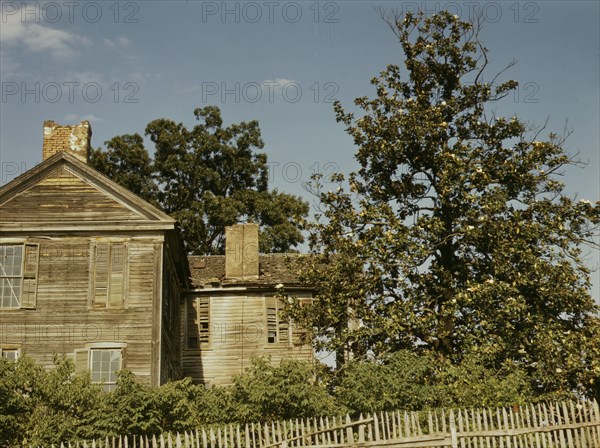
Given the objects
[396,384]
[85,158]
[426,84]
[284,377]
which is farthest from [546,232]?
[85,158]

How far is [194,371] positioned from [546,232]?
575 inches

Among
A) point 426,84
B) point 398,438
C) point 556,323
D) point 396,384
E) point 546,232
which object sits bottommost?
point 398,438

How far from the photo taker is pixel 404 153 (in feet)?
90.9

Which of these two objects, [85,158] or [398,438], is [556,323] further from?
[85,158]

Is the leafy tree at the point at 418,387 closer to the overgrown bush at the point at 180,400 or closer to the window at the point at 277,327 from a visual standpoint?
the overgrown bush at the point at 180,400

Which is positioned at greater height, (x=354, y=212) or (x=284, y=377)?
(x=354, y=212)

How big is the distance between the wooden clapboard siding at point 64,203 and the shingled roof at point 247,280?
7.29 m

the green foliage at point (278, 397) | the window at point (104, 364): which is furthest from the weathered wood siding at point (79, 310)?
the green foliage at point (278, 397)

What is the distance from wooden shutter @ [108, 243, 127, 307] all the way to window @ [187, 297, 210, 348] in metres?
7.98

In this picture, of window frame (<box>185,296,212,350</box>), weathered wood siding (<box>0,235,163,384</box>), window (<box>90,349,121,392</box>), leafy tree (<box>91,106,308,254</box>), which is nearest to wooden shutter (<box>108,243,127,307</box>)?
weathered wood siding (<box>0,235,163,384</box>)

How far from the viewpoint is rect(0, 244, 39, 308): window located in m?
23.6

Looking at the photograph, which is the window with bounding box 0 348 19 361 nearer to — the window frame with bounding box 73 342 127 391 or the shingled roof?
the window frame with bounding box 73 342 127 391

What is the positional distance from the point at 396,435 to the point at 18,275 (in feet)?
42.9

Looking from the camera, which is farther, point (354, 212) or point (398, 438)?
point (354, 212)
